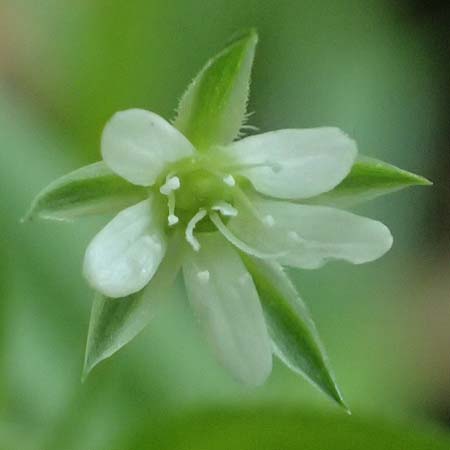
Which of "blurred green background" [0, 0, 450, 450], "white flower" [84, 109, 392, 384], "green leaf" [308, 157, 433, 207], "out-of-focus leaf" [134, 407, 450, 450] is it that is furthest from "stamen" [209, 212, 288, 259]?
"blurred green background" [0, 0, 450, 450]

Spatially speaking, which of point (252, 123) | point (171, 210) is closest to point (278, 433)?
point (171, 210)

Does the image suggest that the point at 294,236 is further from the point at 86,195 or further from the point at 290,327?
the point at 86,195

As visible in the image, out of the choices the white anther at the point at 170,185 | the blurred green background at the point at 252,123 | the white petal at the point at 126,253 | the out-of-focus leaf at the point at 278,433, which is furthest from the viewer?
the blurred green background at the point at 252,123

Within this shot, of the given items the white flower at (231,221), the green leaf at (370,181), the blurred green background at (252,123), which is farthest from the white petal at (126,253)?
the blurred green background at (252,123)

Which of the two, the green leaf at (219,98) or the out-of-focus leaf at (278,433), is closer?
the green leaf at (219,98)

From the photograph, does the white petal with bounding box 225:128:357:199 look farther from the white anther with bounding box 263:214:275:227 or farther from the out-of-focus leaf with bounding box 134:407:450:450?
the out-of-focus leaf with bounding box 134:407:450:450

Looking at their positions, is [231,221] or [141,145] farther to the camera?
[231,221]

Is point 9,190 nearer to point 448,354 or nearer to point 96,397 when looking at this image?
point 96,397

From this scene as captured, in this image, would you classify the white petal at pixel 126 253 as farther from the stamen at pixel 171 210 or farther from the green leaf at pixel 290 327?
the green leaf at pixel 290 327
